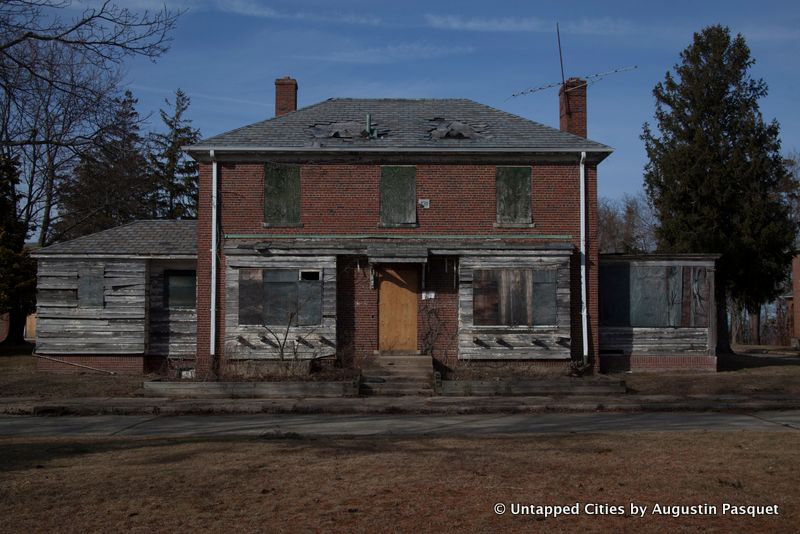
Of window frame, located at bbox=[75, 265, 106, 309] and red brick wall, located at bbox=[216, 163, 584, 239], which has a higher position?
red brick wall, located at bbox=[216, 163, 584, 239]

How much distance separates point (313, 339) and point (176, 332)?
490cm

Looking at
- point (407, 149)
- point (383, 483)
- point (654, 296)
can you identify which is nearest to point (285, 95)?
point (407, 149)

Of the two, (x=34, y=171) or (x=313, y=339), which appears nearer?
(x=313, y=339)

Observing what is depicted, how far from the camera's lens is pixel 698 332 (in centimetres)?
2111

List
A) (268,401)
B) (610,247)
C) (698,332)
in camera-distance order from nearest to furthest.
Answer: (268,401) < (698,332) < (610,247)

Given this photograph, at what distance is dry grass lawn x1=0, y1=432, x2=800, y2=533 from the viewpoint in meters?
6.57

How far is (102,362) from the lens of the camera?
2191 centimetres

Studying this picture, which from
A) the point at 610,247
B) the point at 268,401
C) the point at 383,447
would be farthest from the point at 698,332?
the point at 610,247

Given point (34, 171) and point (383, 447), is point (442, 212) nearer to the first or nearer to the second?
point (383, 447)

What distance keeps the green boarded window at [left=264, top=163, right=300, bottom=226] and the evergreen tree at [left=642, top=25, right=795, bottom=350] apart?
1596cm

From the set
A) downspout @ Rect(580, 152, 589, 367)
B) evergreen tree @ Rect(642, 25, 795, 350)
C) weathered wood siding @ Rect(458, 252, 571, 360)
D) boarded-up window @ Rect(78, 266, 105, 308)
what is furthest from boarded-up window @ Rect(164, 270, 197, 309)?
evergreen tree @ Rect(642, 25, 795, 350)

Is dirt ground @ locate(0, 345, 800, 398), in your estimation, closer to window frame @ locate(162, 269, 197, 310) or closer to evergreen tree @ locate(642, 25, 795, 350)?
window frame @ locate(162, 269, 197, 310)

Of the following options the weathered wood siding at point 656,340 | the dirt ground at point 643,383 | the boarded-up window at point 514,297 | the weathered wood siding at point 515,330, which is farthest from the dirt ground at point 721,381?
the boarded-up window at point 514,297

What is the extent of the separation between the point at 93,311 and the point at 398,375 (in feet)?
31.2
